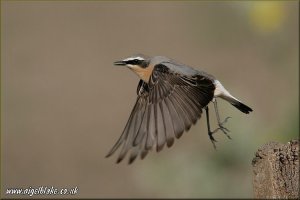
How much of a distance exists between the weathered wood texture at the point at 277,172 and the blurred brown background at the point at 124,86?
406cm

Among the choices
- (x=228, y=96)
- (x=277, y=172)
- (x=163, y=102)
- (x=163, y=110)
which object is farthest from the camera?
(x=228, y=96)

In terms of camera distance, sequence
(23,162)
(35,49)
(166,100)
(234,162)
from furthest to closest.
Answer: (35,49) → (23,162) → (234,162) → (166,100)

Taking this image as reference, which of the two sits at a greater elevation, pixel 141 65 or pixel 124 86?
pixel 141 65

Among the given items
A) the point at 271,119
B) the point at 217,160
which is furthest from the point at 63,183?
the point at 271,119

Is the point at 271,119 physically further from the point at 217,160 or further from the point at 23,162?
the point at 23,162

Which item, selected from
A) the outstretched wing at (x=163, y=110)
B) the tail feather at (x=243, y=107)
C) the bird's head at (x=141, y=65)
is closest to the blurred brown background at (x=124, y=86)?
the tail feather at (x=243, y=107)

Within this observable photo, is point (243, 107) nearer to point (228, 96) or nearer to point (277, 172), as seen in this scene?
point (228, 96)

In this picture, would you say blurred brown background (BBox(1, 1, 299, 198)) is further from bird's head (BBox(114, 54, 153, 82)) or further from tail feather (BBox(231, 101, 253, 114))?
bird's head (BBox(114, 54, 153, 82))

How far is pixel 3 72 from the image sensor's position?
13930mm

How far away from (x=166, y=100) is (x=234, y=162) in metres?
3.50

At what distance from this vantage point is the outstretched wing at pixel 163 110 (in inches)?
239

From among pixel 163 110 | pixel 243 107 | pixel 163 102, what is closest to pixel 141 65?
pixel 163 102

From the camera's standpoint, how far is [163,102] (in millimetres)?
6488

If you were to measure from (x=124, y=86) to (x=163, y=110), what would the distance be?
7311 millimetres
